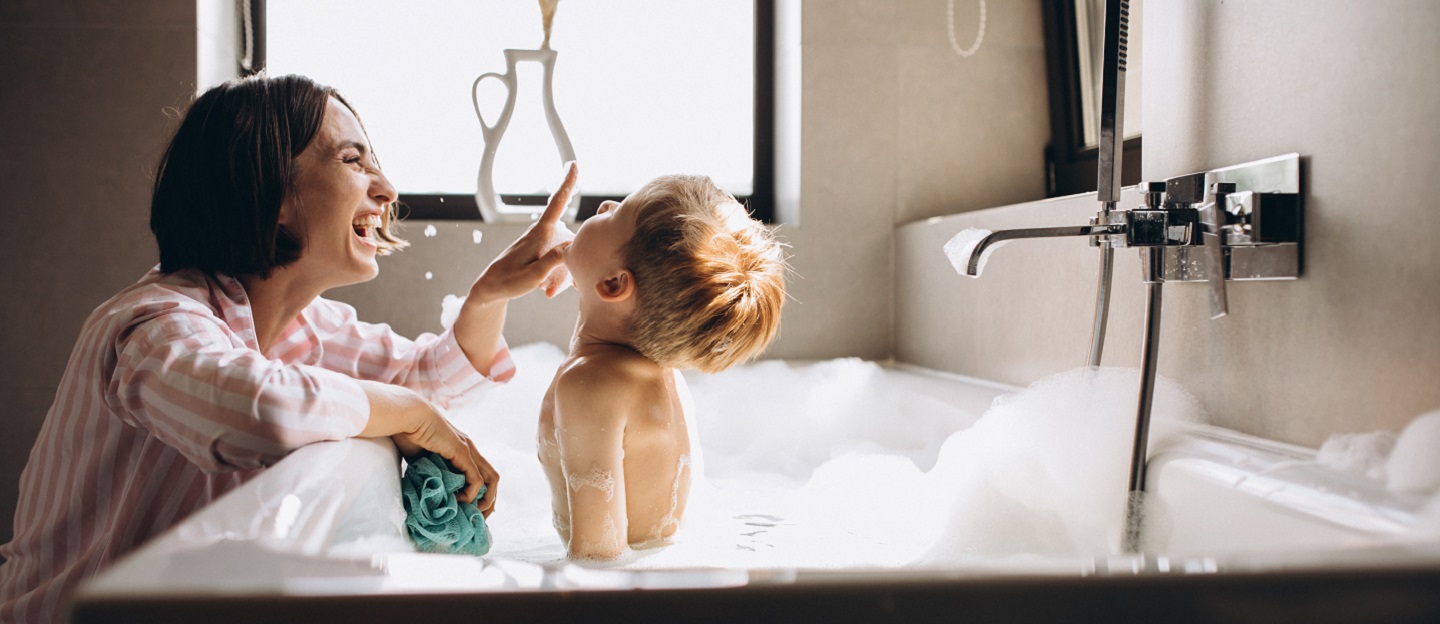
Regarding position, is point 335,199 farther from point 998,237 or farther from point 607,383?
point 998,237

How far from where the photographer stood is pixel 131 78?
6.35ft

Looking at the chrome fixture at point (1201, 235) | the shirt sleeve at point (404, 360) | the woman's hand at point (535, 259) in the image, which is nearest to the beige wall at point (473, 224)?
the shirt sleeve at point (404, 360)

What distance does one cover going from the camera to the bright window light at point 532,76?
230 cm

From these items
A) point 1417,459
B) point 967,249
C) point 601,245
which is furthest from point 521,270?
point 1417,459

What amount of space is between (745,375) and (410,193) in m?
1.00

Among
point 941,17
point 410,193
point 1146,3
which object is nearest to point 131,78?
point 410,193

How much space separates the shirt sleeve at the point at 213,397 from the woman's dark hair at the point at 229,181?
23 centimetres

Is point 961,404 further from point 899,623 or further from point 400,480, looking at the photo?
point 899,623

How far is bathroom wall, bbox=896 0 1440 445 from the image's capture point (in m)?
0.81

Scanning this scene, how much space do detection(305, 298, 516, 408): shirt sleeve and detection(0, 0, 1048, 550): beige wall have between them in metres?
0.58

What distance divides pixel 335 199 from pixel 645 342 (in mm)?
453

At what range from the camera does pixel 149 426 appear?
851mm

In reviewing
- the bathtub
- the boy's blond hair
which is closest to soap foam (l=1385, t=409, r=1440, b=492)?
the bathtub

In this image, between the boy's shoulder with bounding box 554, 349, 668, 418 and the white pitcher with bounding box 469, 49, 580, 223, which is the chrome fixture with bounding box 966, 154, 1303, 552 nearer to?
the boy's shoulder with bounding box 554, 349, 668, 418
